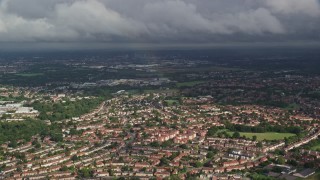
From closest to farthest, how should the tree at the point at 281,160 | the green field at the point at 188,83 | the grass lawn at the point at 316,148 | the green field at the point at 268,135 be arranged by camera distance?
the tree at the point at 281,160
the grass lawn at the point at 316,148
the green field at the point at 268,135
the green field at the point at 188,83

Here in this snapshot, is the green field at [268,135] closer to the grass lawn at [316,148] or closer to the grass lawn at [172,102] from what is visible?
the grass lawn at [316,148]

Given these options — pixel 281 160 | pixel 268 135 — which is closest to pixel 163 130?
pixel 268 135

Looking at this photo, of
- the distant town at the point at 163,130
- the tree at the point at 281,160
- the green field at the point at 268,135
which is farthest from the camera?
the green field at the point at 268,135

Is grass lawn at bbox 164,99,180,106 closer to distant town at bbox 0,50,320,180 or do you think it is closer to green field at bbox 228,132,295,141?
distant town at bbox 0,50,320,180

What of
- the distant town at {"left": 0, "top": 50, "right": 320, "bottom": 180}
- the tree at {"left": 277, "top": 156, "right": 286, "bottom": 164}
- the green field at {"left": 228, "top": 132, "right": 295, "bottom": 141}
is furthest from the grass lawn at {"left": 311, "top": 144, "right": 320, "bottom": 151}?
the tree at {"left": 277, "top": 156, "right": 286, "bottom": 164}

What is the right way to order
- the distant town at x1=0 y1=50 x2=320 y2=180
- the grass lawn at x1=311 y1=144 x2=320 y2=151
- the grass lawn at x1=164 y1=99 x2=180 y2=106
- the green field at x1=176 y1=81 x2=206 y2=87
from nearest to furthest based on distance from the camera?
the distant town at x1=0 y1=50 x2=320 y2=180 < the grass lawn at x1=311 y1=144 x2=320 y2=151 < the grass lawn at x1=164 y1=99 x2=180 y2=106 < the green field at x1=176 y1=81 x2=206 y2=87

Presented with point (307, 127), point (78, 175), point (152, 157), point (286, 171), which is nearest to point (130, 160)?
point (152, 157)

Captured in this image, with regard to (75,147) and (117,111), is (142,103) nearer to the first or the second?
(117,111)

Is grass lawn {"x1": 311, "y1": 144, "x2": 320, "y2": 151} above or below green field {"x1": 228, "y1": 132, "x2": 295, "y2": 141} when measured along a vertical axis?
above

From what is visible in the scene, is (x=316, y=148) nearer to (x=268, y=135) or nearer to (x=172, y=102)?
(x=268, y=135)

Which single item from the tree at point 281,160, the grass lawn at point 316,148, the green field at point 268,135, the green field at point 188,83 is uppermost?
the tree at point 281,160

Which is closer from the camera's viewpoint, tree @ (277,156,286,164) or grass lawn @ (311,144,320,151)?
tree @ (277,156,286,164)

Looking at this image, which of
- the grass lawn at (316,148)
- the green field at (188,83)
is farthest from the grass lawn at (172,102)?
the grass lawn at (316,148)
